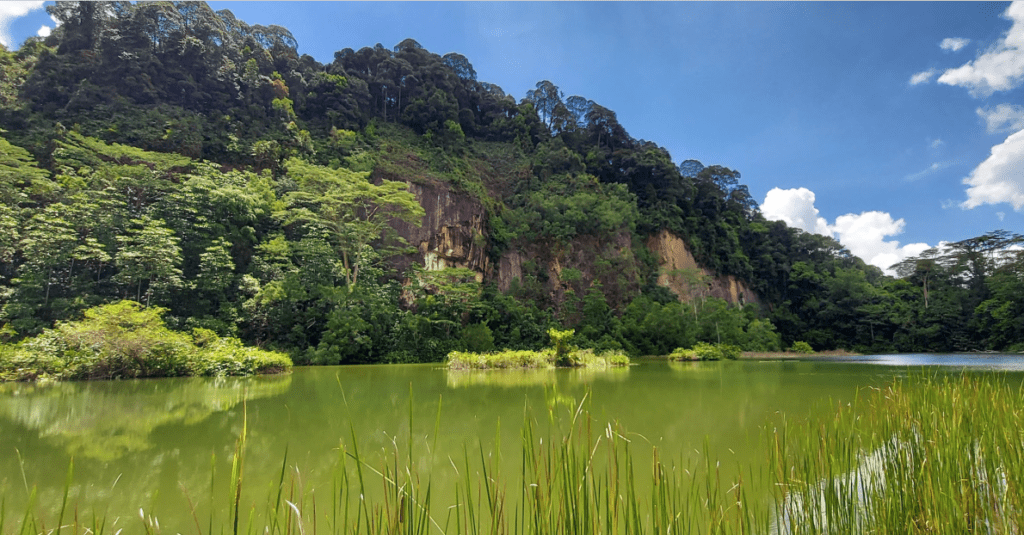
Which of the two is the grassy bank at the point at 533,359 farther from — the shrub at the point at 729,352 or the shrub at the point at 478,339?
the shrub at the point at 729,352

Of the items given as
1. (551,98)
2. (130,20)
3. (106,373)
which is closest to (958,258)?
(551,98)

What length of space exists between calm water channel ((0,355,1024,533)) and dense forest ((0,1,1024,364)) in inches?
264

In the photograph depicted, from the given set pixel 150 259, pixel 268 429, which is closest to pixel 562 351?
pixel 268 429

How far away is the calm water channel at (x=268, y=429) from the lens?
2.25 m

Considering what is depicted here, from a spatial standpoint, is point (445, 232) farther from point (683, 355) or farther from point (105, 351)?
point (105, 351)

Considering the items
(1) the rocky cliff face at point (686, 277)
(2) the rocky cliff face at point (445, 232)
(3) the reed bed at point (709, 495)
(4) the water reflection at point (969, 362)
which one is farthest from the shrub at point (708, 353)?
(3) the reed bed at point (709, 495)

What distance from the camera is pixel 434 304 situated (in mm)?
14844

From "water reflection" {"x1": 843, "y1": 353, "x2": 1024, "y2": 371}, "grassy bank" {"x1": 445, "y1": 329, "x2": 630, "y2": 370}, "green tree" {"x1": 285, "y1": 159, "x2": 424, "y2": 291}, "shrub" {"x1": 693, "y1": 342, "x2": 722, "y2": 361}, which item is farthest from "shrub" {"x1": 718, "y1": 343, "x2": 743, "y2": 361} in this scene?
"green tree" {"x1": 285, "y1": 159, "x2": 424, "y2": 291}

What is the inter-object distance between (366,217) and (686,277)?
1539cm

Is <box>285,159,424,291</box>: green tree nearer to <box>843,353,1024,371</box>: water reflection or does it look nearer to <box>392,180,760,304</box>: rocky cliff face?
<box>392,180,760,304</box>: rocky cliff face

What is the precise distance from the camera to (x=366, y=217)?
53.1 feet

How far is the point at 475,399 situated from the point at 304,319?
32.5 feet

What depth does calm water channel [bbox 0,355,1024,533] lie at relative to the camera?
225cm

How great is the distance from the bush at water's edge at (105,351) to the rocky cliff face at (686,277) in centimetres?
2011
